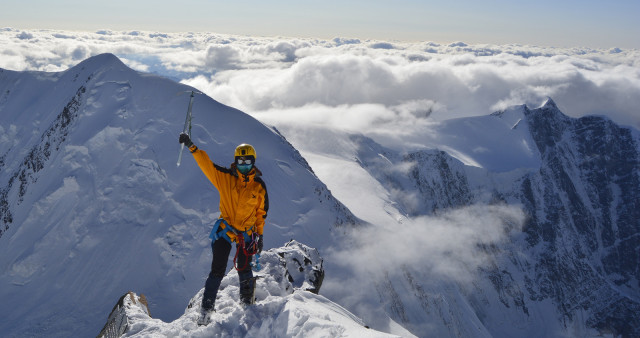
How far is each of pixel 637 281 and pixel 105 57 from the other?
750 ft

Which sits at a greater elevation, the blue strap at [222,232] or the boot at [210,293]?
the blue strap at [222,232]

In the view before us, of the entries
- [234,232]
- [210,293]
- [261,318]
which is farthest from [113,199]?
[261,318]

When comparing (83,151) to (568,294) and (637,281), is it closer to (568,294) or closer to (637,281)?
(568,294)

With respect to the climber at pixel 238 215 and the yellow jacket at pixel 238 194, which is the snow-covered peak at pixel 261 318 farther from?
the yellow jacket at pixel 238 194

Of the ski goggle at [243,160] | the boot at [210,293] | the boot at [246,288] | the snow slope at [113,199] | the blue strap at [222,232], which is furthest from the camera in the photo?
the snow slope at [113,199]

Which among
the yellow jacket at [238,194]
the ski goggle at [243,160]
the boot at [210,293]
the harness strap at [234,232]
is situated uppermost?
the ski goggle at [243,160]

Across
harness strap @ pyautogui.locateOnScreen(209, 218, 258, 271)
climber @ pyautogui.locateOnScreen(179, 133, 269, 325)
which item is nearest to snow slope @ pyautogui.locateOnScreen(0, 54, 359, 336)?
climber @ pyautogui.locateOnScreen(179, 133, 269, 325)

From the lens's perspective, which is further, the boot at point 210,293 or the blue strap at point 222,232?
the boot at point 210,293

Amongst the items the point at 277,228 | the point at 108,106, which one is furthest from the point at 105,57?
the point at 277,228

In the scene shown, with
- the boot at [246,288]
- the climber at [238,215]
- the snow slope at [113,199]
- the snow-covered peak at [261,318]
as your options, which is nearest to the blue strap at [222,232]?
the climber at [238,215]

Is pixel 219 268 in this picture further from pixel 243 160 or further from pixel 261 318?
pixel 243 160

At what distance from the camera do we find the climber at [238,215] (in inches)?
367

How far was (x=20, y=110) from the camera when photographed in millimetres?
35500

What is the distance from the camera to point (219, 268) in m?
9.87
